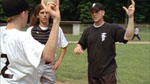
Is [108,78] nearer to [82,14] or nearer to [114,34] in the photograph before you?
[114,34]

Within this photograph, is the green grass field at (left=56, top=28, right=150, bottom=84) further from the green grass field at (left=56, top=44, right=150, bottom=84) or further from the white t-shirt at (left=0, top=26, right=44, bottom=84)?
the white t-shirt at (left=0, top=26, right=44, bottom=84)

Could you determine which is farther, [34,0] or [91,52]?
[34,0]

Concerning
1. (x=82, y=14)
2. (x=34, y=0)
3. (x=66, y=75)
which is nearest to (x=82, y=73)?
(x=66, y=75)

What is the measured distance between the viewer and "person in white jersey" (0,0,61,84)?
2.52 metres

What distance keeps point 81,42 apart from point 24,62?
8.52 feet

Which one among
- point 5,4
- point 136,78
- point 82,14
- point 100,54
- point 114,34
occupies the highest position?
point 5,4

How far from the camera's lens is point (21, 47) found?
261cm

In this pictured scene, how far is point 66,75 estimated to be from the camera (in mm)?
9070

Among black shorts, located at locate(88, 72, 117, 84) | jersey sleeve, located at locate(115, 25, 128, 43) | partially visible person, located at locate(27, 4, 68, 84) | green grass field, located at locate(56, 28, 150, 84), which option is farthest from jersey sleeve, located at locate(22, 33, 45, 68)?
green grass field, located at locate(56, 28, 150, 84)

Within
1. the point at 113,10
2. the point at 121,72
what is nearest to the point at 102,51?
the point at 121,72

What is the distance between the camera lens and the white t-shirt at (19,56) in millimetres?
2562

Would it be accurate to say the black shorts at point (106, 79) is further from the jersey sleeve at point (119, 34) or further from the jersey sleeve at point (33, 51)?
the jersey sleeve at point (33, 51)

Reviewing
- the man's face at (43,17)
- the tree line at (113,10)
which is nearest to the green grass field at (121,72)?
the man's face at (43,17)

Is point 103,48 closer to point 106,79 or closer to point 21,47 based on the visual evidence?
point 106,79
